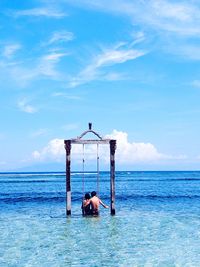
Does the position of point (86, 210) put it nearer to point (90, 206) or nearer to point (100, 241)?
point (90, 206)

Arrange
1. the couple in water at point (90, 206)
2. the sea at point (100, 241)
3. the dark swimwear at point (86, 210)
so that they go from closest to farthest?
the sea at point (100, 241)
the couple in water at point (90, 206)
the dark swimwear at point (86, 210)

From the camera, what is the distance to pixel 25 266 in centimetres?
1501

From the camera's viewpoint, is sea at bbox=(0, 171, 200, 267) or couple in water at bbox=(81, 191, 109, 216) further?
couple in water at bbox=(81, 191, 109, 216)

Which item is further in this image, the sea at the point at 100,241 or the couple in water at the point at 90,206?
the couple in water at the point at 90,206

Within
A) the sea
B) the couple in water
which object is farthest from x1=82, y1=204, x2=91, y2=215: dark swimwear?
the sea

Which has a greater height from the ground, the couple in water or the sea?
the couple in water

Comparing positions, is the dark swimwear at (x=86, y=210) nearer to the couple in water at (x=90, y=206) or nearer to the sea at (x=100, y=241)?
the couple in water at (x=90, y=206)

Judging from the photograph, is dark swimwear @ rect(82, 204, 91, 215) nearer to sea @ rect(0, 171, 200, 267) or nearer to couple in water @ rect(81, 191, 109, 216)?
couple in water @ rect(81, 191, 109, 216)

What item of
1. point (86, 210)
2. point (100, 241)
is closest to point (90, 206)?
point (86, 210)

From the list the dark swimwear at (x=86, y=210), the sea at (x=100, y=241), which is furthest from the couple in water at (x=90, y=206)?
the sea at (x=100, y=241)

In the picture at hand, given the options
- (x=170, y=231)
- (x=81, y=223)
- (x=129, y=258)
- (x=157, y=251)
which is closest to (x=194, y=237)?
(x=170, y=231)

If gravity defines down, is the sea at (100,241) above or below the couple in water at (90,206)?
below

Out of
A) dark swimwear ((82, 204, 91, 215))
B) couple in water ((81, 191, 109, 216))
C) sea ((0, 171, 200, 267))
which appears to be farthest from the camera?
dark swimwear ((82, 204, 91, 215))

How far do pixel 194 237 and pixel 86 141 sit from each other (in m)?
7.66
